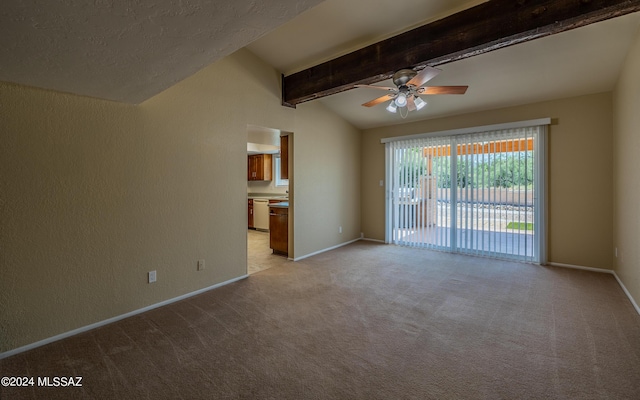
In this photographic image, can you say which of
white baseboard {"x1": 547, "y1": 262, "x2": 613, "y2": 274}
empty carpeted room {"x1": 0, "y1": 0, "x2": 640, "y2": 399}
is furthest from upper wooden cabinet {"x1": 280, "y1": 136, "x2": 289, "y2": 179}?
white baseboard {"x1": 547, "y1": 262, "x2": 613, "y2": 274}

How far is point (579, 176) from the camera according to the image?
13.4 ft

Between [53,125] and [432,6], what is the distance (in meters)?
3.46

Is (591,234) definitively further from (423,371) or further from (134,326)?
(134,326)

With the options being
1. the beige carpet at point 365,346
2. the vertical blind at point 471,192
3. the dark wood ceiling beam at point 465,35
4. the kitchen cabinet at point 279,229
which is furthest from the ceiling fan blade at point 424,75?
the kitchen cabinet at point 279,229

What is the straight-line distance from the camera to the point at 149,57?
1.81m

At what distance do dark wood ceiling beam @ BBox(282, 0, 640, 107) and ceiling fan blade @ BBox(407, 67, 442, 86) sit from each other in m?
0.14

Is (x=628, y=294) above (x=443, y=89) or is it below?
below

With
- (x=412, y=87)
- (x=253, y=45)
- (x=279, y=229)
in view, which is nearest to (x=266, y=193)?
(x=279, y=229)

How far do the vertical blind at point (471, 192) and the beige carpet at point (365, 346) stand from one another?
1.20m

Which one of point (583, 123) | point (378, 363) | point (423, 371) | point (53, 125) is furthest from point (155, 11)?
point (583, 123)

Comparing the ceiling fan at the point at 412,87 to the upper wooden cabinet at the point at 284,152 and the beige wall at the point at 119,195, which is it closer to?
the beige wall at the point at 119,195

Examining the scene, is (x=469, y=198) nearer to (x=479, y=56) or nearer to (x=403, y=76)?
(x=479, y=56)

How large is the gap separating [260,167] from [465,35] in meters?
6.10

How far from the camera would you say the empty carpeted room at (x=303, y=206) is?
180 centimetres
